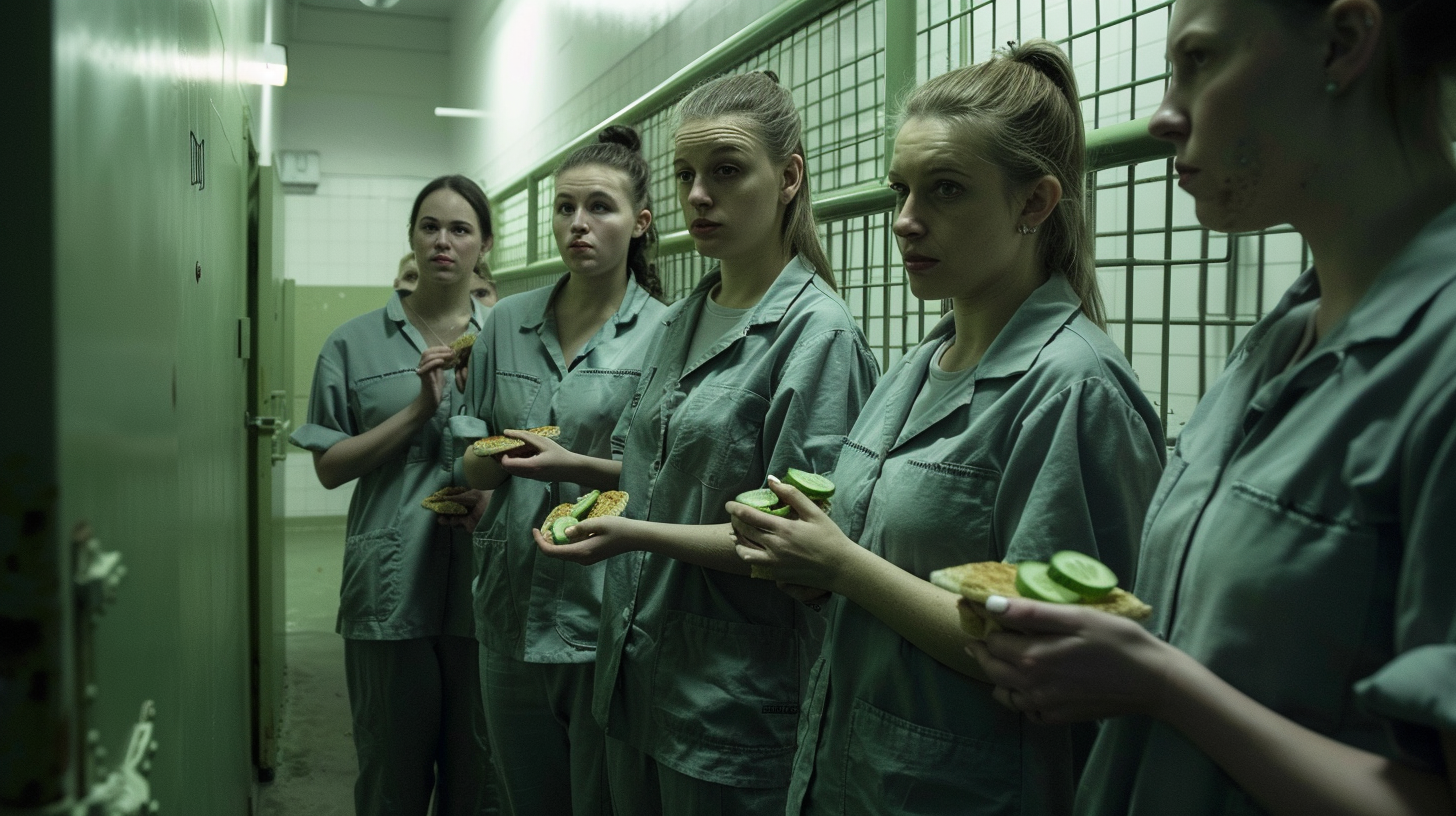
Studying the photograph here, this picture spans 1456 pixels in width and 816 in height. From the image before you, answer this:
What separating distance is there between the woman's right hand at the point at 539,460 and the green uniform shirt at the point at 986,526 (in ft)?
2.78

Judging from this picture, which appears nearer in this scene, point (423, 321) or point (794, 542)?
point (794, 542)

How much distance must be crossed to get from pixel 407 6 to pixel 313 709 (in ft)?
18.2

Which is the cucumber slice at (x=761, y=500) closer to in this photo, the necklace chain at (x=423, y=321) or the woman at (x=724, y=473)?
the woman at (x=724, y=473)

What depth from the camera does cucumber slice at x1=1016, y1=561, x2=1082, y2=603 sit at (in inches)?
34.0

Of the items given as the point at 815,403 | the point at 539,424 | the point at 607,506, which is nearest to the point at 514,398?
the point at 539,424

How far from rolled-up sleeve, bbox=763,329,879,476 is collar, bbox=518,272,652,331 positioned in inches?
31.5

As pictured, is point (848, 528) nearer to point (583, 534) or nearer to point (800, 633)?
point (800, 633)

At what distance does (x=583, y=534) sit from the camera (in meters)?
1.63

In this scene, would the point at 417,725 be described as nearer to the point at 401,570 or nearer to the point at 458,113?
the point at 401,570

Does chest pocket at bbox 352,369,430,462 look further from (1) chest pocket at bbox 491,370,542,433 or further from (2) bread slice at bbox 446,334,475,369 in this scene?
(1) chest pocket at bbox 491,370,542,433

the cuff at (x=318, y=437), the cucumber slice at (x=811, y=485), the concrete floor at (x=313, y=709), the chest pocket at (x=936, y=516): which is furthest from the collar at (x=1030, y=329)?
the concrete floor at (x=313, y=709)

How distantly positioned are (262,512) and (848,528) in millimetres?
2256

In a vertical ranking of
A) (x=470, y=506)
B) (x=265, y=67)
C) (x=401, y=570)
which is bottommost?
(x=401, y=570)

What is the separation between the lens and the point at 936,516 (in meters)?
1.21
